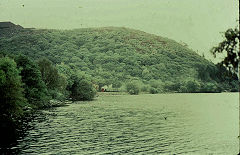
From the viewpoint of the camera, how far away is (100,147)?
139 ft

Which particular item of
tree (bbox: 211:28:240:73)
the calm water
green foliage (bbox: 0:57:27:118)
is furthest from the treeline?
tree (bbox: 211:28:240:73)

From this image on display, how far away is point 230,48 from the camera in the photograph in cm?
1619

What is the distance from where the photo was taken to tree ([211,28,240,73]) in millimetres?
15816

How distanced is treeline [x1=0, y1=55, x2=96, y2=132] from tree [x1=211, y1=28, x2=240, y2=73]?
54935 millimetres

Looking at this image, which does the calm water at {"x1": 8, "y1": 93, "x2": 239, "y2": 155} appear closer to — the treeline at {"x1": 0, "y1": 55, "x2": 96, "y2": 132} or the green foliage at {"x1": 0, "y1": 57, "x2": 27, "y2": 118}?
the green foliage at {"x1": 0, "y1": 57, "x2": 27, "y2": 118}

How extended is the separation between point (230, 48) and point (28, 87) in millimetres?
85712

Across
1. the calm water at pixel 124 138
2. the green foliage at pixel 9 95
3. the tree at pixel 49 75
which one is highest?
the tree at pixel 49 75

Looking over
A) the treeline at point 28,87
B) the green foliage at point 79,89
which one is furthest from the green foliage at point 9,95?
the green foliage at point 79,89

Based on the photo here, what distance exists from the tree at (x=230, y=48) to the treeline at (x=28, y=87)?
5494 centimetres

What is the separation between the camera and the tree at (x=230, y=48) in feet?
51.9

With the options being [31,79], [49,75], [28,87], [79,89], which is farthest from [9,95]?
[79,89]

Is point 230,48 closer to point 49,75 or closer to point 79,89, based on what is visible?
point 49,75

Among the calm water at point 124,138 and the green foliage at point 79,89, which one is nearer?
the calm water at point 124,138

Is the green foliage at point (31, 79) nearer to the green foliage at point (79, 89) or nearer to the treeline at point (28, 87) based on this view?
the treeline at point (28, 87)
